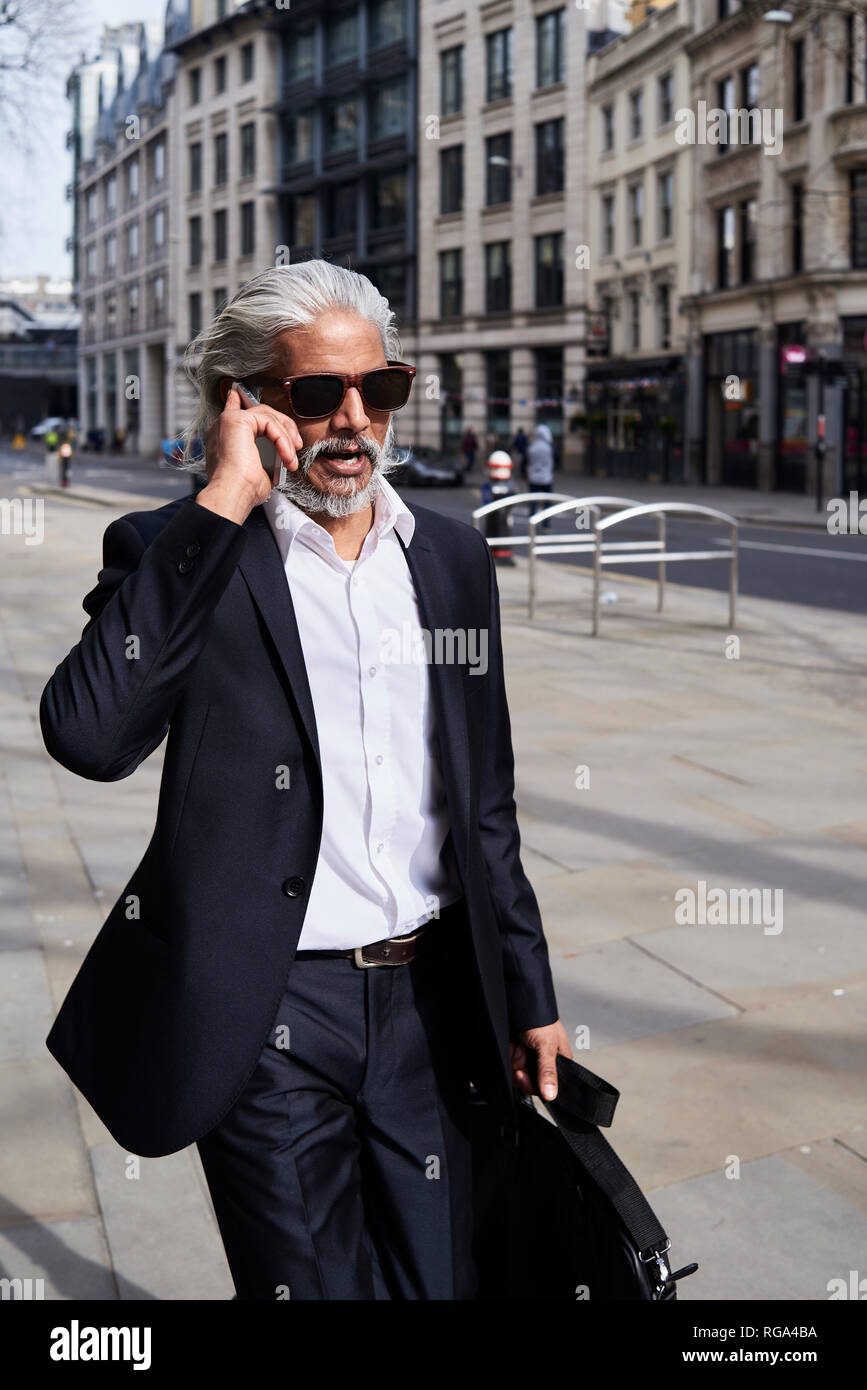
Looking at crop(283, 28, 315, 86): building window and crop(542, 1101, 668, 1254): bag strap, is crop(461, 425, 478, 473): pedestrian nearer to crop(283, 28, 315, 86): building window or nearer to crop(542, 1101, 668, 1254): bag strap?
crop(283, 28, 315, 86): building window

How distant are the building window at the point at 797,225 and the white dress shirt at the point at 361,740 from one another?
33.3m

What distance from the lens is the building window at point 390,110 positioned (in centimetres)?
5250

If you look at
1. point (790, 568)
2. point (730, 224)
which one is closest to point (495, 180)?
point (730, 224)

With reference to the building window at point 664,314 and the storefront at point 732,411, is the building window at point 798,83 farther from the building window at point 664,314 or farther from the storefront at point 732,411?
the building window at point 664,314

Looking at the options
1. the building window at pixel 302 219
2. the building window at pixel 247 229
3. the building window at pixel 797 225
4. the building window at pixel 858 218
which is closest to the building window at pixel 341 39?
the building window at pixel 302 219

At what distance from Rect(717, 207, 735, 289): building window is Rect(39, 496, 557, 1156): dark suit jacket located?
3612 cm

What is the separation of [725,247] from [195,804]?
36974 millimetres

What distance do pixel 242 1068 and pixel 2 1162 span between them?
175 cm

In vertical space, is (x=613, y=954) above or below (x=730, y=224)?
below

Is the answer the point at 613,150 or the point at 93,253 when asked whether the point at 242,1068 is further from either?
the point at 93,253

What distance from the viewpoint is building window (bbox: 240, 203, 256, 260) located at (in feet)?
205

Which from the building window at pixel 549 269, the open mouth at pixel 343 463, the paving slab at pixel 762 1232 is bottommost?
the paving slab at pixel 762 1232

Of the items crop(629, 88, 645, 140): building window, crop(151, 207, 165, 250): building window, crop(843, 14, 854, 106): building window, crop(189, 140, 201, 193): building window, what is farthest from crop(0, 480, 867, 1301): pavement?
crop(151, 207, 165, 250): building window
